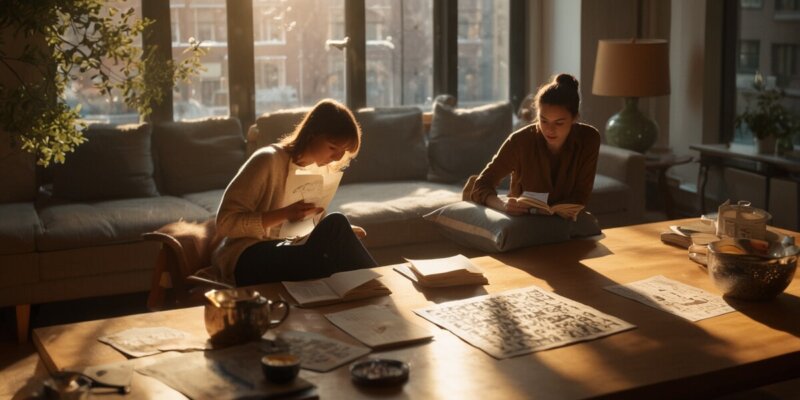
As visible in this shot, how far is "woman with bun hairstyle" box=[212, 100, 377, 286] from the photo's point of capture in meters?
3.04

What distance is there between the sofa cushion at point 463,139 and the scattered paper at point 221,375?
3228 millimetres

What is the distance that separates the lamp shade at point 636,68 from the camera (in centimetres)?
522

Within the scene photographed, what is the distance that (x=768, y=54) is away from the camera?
211 inches

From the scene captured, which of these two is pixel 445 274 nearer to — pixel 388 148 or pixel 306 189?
pixel 306 189

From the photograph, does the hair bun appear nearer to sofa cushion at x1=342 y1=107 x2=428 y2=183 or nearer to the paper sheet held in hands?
the paper sheet held in hands

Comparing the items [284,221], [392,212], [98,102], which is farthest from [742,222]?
[98,102]

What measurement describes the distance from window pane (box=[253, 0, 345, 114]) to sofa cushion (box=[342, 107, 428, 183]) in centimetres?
53

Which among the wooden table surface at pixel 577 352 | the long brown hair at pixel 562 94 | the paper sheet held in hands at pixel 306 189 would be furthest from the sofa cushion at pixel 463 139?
the wooden table surface at pixel 577 352

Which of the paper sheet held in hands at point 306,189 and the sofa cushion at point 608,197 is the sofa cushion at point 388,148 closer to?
the sofa cushion at point 608,197

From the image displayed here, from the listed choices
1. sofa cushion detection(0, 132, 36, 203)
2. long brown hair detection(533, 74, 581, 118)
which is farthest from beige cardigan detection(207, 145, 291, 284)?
sofa cushion detection(0, 132, 36, 203)

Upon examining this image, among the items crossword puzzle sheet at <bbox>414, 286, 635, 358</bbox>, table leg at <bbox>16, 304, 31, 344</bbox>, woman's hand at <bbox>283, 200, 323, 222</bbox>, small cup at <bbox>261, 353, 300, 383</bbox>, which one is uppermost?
woman's hand at <bbox>283, 200, 323, 222</bbox>

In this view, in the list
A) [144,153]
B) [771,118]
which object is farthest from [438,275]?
[771,118]

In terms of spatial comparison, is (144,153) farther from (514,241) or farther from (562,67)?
(562,67)

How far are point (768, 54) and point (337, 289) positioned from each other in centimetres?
372
